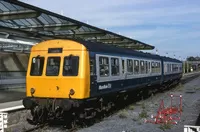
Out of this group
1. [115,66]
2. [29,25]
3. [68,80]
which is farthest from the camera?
[29,25]

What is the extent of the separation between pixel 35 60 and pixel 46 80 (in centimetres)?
98

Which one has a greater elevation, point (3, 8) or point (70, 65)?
point (3, 8)

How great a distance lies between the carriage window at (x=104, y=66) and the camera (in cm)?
1295

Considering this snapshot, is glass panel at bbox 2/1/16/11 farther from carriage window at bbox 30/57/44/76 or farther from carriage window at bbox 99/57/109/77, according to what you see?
carriage window at bbox 99/57/109/77

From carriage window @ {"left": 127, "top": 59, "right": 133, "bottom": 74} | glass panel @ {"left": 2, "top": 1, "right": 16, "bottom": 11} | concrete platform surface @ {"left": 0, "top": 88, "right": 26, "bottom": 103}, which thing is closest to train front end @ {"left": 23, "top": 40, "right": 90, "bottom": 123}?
carriage window @ {"left": 127, "top": 59, "right": 133, "bottom": 74}

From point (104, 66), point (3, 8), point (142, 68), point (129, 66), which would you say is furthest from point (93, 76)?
point (3, 8)

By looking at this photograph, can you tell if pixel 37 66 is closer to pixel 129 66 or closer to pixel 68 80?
pixel 68 80

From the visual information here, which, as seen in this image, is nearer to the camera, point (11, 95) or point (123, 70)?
point (123, 70)

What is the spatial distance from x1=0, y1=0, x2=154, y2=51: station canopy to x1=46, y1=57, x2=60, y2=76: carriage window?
2.25m

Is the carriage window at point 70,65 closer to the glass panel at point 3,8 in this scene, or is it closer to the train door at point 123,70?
the train door at point 123,70

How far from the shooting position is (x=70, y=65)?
1182 cm

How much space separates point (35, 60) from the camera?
12.6 m

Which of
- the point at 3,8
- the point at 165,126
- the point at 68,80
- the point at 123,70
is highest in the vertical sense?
the point at 3,8

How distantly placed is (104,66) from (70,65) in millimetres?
1850
